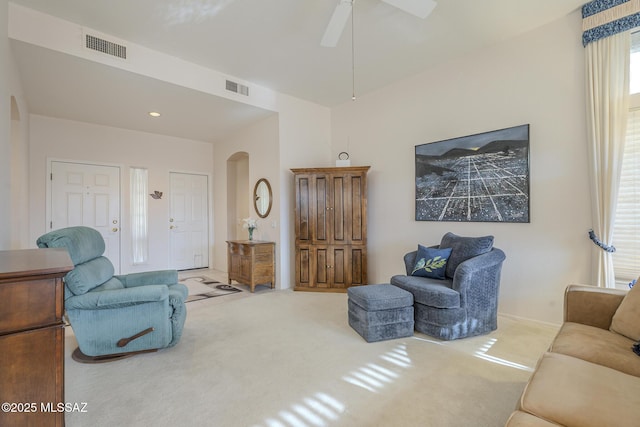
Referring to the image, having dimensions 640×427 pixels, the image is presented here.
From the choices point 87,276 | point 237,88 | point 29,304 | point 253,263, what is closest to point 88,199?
point 253,263

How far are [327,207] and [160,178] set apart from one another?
3473 mm

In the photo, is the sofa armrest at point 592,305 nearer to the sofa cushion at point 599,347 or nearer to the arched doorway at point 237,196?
the sofa cushion at point 599,347

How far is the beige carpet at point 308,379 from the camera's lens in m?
1.63

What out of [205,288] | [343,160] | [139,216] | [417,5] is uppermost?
[417,5]

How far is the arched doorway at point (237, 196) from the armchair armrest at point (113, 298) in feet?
12.2

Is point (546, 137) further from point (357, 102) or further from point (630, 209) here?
point (357, 102)

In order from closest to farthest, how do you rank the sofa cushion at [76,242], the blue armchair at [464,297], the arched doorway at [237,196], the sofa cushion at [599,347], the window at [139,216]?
the sofa cushion at [599,347] → the sofa cushion at [76,242] → the blue armchair at [464,297] → the window at [139,216] → the arched doorway at [237,196]

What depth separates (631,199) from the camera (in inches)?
100.0

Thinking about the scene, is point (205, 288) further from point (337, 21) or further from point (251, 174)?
point (337, 21)

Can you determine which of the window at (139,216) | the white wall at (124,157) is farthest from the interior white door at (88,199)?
the window at (139,216)

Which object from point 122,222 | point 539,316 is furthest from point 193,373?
point 122,222

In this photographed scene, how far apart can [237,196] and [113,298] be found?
4.16 m

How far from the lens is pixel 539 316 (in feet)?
9.66

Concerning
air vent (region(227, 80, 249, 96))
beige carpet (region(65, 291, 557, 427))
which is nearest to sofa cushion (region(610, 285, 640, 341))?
beige carpet (region(65, 291, 557, 427))
